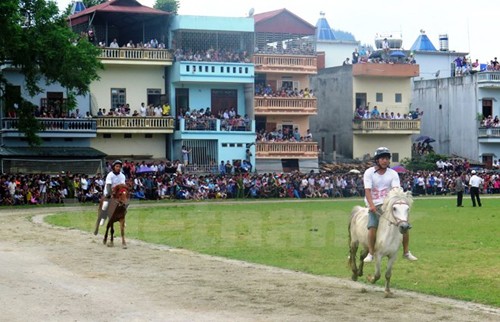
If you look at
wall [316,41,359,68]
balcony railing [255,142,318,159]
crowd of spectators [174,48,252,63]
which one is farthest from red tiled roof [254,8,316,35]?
wall [316,41,359,68]

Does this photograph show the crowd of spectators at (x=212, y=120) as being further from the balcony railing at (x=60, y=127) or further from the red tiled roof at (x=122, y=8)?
the red tiled roof at (x=122, y=8)

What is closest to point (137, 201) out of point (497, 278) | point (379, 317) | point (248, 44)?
point (248, 44)

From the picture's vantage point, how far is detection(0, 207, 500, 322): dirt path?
12.6m

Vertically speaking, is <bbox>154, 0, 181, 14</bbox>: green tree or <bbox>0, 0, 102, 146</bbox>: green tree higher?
<bbox>154, 0, 181, 14</bbox>: green tree

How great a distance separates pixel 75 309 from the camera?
42.5ft

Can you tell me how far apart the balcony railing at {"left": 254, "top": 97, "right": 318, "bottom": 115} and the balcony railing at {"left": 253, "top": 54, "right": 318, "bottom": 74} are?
202cm

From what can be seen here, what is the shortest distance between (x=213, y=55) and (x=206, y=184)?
1062cm

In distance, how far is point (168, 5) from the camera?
66.9 m

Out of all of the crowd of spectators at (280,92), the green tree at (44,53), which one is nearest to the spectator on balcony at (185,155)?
the crowd of spectators at (280,92)

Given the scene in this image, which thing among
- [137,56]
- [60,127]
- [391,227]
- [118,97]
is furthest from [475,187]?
[391,227]

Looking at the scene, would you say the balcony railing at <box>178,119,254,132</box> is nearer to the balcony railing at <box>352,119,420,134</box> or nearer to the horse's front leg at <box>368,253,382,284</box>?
the balcony railing at <box>352,119,420,134</box>

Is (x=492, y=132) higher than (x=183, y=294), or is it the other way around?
Answer: (x=492, y=132)

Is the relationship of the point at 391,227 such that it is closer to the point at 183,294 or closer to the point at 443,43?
the point at 183,294

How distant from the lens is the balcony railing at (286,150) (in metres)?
59.0
